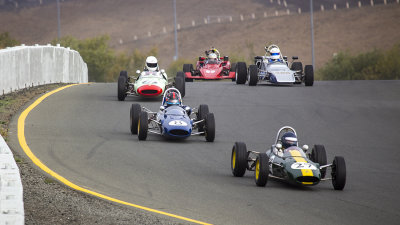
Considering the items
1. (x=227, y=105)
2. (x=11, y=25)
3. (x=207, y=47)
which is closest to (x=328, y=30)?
(x=207, y=47)

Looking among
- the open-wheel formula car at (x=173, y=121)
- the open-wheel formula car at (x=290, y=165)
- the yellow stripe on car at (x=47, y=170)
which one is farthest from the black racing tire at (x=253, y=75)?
the open-wheel formula car at (x=290, y=165)

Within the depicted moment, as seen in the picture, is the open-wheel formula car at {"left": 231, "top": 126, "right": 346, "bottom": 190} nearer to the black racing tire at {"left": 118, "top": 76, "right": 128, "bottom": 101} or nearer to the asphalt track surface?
the asphalt track surface

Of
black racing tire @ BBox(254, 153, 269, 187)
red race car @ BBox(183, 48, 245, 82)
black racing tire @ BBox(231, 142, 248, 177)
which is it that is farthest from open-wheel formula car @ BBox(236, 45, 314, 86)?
black racing tire @ BBox(254, 153, 269, 187)

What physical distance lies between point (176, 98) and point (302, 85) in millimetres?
13541

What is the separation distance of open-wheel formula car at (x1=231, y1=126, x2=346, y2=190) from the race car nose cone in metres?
10.1

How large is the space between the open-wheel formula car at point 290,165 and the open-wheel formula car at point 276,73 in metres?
16.2

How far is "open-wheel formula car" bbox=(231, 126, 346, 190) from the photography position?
43.4ft

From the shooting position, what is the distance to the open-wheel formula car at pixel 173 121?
59.0ft

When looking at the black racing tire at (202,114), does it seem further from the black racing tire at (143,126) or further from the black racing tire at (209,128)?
the black racing tire at (143,126)

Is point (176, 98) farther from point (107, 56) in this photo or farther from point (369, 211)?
point (107, 56)

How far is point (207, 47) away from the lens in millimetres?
121750

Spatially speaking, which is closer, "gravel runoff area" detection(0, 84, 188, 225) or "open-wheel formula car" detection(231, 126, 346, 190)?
"gravel runoff area" detection(0, 84, 188, 225)

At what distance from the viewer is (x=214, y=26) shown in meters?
134

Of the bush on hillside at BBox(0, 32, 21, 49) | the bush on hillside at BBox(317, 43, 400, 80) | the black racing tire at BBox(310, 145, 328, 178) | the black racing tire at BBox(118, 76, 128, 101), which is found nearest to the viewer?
the black racing tire at BBox(310, 145, 328, 178)
